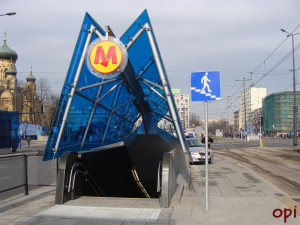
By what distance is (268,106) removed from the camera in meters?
110

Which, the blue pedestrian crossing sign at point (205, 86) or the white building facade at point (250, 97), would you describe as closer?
the blue pedestrian crossing sign at point (205, 86)

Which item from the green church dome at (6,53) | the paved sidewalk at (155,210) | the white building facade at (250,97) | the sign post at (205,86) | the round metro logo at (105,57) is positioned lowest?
the paved sidewalk at (155,210)

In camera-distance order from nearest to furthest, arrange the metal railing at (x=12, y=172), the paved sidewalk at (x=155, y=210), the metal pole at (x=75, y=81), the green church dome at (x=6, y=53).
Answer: the paved sidewalk at (x=155, y=210), the metal railing at (x=12, y=172), the metal pole at (x=75, y=81), the green church dome at (x=6, y=53)

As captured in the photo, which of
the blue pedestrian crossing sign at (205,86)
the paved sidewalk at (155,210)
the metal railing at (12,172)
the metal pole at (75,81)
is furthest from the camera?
the metal pole at (75,81)

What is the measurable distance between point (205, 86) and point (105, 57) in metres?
3.87

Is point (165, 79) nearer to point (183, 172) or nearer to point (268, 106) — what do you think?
point (183, 172)

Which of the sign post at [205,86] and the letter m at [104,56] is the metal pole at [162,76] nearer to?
the letter m at [104,56]

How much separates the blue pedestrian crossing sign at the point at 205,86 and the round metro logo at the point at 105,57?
10.2ft

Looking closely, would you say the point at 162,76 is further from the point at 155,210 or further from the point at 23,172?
the point at 155,210

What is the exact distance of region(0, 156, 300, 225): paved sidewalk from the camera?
21.2 feet

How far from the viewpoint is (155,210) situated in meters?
7.31

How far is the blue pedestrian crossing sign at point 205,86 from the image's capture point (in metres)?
7.79

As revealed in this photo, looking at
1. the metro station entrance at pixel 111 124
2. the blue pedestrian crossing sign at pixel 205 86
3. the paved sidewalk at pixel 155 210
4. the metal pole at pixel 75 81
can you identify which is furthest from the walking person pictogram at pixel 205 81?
the metal pole at pixel 75 81

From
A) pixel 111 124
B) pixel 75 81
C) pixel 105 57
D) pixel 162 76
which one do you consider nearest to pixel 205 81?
pixel 105 57
